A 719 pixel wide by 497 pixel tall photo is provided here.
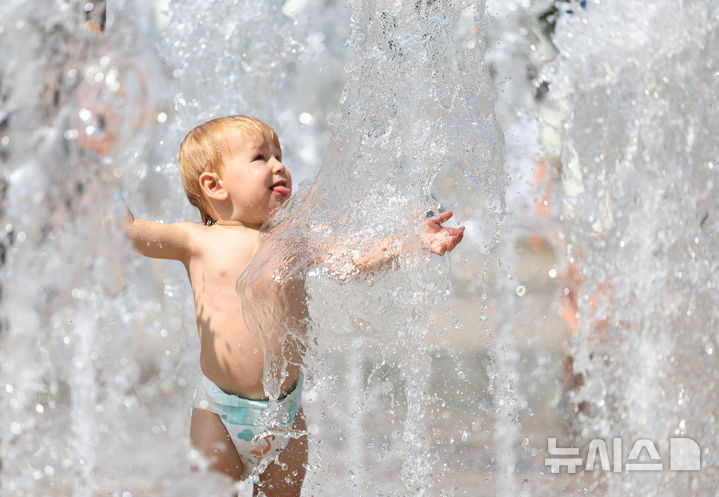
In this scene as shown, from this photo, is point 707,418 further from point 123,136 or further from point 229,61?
point 229,61

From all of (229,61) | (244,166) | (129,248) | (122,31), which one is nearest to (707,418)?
(244,166)

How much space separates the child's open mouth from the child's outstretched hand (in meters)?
0.45

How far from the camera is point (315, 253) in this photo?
2725 mm

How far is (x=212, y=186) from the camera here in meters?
2.81

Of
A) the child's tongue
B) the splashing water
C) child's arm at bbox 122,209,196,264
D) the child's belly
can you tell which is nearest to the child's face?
the child's tongue

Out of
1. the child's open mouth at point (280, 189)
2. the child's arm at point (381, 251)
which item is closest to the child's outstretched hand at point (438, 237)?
the child's arm at point (381, 251)

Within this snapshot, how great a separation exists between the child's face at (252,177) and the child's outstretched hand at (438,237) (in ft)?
1.51

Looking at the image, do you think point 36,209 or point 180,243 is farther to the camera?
point 180,243

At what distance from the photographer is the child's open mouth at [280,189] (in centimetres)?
279

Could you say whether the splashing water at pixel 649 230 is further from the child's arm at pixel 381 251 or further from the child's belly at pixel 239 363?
the child's belly at pixel 239 363

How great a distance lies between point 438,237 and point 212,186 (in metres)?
0.72

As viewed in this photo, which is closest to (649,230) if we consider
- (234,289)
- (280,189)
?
(280,189)

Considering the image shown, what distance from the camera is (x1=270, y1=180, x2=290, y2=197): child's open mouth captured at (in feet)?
9.17

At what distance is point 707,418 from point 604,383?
54cm
